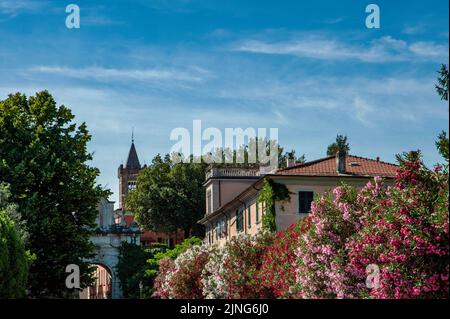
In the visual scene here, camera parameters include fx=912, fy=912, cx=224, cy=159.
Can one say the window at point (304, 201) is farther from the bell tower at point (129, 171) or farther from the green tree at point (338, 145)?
the bell tower at point (129, 171)

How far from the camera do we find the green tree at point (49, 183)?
142 ft

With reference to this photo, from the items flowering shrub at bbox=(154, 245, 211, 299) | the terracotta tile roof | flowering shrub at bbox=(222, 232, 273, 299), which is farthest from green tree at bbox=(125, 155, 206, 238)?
flowering shrub at bbox=(222, 232, 273, 299)

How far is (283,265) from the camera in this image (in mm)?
32312

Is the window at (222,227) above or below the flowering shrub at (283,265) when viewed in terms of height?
above

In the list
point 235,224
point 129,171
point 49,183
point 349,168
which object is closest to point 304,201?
point 349,168

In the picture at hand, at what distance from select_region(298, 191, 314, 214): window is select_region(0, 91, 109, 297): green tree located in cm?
1025

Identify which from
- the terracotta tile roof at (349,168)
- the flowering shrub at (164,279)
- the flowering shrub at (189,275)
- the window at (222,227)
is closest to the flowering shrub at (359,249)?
the flowering shrub at (189,275)

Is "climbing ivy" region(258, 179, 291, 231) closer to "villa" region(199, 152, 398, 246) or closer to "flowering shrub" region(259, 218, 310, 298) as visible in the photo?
"villa" region(199, 152, 398, 246)

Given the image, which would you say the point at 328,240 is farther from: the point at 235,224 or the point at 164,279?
the point at 235,224

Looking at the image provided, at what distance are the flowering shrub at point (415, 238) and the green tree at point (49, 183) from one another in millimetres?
23053

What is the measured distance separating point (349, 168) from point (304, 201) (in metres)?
3.67

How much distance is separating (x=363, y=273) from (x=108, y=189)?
23.1 metres

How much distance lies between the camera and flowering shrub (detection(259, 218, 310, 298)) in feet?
101

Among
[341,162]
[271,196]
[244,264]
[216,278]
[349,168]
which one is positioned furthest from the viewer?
[349,168]
